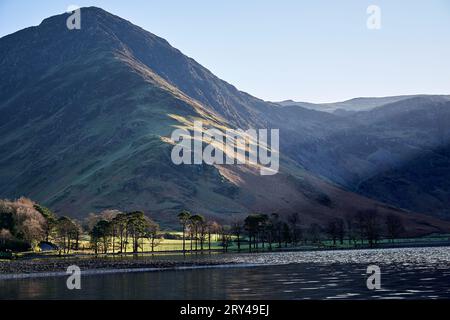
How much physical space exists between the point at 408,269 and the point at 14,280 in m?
74.2

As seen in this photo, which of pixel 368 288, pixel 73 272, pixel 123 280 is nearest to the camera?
pixel 368 288

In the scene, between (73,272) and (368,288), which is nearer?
(368,288)

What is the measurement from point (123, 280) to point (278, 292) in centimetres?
3664

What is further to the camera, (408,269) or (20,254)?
(20,254)

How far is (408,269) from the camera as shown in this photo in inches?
4638

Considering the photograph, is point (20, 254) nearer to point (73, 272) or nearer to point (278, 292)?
point (73, 272)
